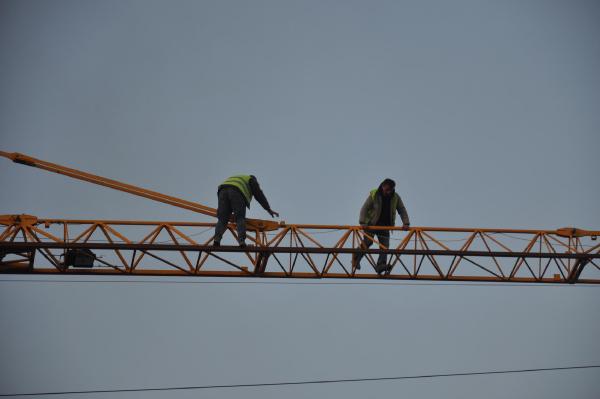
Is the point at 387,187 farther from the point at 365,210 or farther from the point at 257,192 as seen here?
the point at 257,192

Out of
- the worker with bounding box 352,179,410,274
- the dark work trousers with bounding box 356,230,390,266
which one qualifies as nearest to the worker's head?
the worker with bounding box 352,179,410,274

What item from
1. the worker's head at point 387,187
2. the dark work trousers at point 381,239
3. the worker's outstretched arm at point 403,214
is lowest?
the dark work trousers at point 381,239

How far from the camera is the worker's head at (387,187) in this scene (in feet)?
73.2

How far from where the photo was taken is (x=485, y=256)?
24.5 meters

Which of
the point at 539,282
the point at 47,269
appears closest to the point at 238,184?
the point at 47,269

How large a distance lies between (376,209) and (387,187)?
106 centimetres

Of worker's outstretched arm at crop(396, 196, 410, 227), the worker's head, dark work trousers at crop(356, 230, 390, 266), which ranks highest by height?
the worker's head

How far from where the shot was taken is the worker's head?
2230cm

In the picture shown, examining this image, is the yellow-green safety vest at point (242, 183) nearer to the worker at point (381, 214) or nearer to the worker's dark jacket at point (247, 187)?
the worker's dark jacket at point (247, 187)

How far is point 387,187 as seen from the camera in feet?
73.7

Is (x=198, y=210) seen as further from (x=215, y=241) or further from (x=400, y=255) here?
(x=400, y=255)

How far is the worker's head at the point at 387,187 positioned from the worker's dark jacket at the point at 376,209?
0.62 ft

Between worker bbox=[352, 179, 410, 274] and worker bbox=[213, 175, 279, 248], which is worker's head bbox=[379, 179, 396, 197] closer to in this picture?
worker bbox=[352, 179, 410, 274]

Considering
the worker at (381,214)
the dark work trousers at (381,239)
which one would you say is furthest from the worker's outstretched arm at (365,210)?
the dark work trousers at (381,239)
